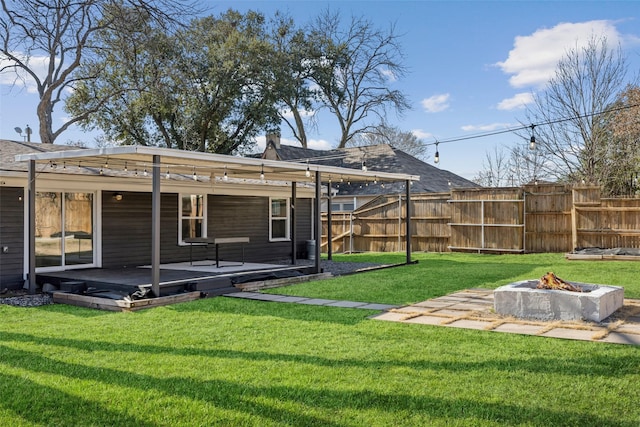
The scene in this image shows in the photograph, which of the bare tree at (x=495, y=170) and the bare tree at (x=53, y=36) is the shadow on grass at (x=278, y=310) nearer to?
Result: the bare tree at (x=53, y=36)

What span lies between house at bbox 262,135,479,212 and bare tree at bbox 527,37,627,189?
481 centimetres

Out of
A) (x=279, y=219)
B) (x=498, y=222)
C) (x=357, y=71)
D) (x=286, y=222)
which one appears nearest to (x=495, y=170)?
(x=357, y=71)

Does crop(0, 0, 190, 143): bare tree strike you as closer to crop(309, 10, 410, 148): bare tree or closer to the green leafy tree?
the green leafy tree

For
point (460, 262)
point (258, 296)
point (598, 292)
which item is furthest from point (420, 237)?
point (598, 292)

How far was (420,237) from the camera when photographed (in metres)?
18.8

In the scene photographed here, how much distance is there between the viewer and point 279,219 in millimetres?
16094

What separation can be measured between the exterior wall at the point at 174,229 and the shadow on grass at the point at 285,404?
736 centimetres

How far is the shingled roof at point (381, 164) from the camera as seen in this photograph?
24031mm

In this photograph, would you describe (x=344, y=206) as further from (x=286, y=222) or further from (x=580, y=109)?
(x=580, y=109)

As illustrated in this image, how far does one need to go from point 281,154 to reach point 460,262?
13540 mm

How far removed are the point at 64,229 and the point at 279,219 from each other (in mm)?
6575

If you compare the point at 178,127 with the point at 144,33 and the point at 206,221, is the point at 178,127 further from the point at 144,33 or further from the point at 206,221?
the point at 144,33

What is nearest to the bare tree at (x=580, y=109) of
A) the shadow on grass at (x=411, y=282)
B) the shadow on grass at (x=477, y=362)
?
the shadow on grass at (x=411, y=282)

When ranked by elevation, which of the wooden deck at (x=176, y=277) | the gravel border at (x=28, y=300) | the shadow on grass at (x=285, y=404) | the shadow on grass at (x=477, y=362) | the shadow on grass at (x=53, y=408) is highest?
the wooden deck at (x=176, y=277)
